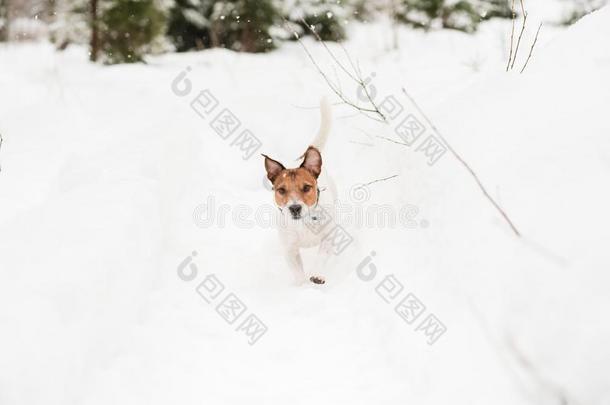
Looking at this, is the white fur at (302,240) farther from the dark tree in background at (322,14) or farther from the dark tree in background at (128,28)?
the dark tree in background at (128,28)

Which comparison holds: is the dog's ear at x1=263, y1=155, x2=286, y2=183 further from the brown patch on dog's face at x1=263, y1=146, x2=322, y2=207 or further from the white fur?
the white fur

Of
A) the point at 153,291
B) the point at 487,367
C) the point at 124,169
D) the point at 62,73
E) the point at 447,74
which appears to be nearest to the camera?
the point at 487,367

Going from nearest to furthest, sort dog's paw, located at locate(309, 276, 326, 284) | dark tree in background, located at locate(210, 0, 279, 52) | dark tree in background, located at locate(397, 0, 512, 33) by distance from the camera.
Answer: dog's paw, located at locate(309, 276, 326, 284) → dark tree in background, located at locate(210, 0, 279, 52) → dark tree in background, located at locate(397, 0, 512, 33)

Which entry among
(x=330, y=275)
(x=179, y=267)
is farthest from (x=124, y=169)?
(x=330, y=275)

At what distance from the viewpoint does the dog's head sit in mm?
4090

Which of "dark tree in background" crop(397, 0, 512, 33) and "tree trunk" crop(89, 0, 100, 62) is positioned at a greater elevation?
"dark tree in background" crop(397, 0, 512, 33)

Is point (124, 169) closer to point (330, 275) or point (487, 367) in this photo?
point (330, 275)

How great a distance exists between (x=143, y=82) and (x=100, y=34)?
2.62 meters

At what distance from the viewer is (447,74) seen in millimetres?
7004

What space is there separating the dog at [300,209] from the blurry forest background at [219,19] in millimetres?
5634

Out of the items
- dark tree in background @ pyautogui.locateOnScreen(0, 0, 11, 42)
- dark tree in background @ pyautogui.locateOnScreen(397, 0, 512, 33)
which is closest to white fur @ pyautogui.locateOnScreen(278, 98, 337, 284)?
dark tree in background @ pyautogui.locateOnScreen(397, 0, 512, 33)

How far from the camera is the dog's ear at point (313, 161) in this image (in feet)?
14.1

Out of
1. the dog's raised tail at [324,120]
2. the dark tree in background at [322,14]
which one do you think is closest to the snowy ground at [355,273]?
the dog's raised tail at [324,120]

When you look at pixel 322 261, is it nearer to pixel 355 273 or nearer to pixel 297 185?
pixel 355 273
